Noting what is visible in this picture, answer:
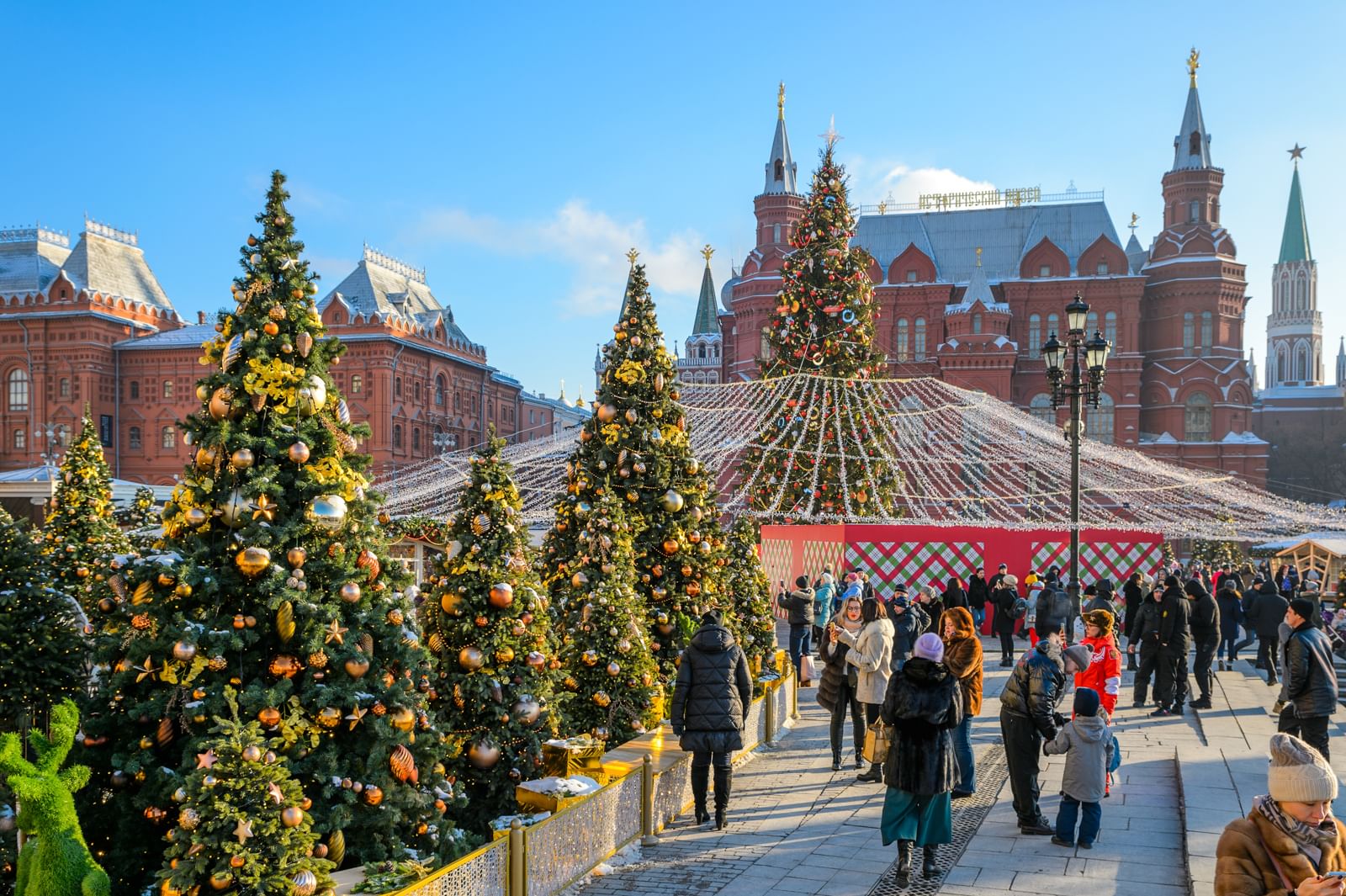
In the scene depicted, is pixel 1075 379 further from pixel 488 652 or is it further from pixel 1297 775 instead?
pixel 1297 775

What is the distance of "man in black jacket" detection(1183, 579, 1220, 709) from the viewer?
1205 cm

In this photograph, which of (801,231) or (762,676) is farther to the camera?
(801,231)

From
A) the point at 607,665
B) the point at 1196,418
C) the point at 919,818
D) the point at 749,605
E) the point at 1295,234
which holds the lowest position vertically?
the point at 919,818

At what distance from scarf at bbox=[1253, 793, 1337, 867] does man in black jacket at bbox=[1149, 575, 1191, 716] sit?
8.96 m

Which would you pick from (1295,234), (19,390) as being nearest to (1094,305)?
(19,390)

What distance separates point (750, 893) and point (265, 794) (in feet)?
10.2

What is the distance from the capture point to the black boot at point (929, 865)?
6520 mm

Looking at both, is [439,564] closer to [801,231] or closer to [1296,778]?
[1296,778]

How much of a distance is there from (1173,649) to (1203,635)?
1.92 ft

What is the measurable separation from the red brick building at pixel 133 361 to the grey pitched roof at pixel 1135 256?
3662 centimetres

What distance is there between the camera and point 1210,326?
163ft

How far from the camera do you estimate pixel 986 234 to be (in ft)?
176

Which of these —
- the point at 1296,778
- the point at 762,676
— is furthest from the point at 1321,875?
the point at 762,676

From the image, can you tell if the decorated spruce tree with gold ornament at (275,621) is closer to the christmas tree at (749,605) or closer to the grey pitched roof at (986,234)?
the christmas tree at (749,605)
